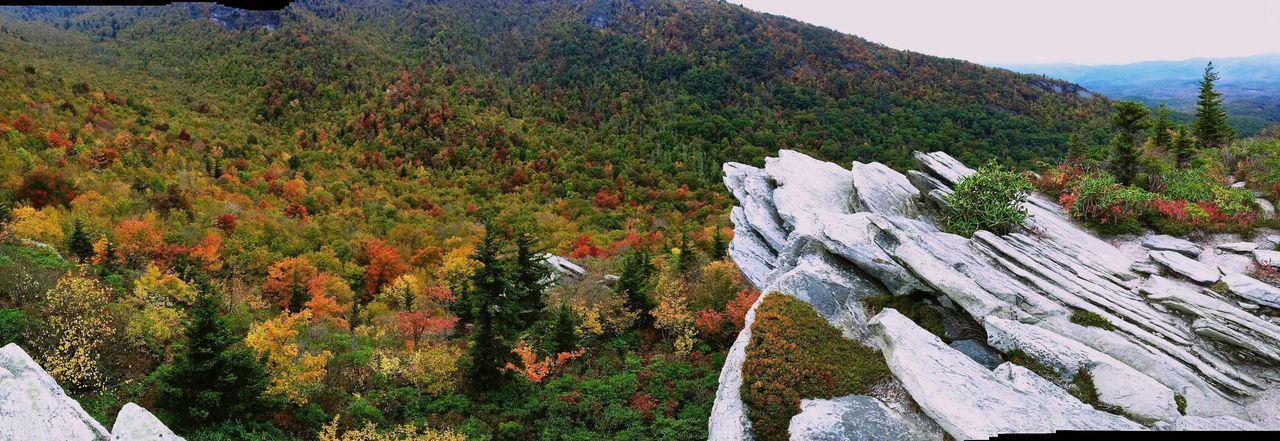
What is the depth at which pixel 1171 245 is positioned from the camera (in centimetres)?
1827

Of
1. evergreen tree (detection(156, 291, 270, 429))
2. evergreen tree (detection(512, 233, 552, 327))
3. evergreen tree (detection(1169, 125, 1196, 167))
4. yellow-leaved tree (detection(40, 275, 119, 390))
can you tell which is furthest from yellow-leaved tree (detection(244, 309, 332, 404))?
evergreen tree (detection(1169, 125, 1196, 167))

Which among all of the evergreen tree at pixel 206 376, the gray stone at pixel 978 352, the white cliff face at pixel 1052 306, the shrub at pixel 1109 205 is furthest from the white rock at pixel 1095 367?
the evergreen tree at pixel 206 376

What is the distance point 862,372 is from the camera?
1587 centimetres

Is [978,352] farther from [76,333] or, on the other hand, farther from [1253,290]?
[76,333]

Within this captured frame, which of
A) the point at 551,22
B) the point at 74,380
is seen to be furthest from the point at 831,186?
the point at 551,22

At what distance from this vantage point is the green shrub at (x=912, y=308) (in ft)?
55.8

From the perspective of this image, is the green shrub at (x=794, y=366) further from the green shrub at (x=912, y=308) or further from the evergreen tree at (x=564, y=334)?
the evergreen tree at (x=564, y=334)

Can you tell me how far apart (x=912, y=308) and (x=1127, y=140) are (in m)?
14.7

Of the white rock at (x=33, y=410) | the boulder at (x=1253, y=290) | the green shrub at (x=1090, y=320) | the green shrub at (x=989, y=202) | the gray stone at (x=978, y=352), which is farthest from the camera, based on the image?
the green shrub at (x=989, y=202)

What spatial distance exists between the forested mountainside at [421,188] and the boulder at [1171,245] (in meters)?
13.9

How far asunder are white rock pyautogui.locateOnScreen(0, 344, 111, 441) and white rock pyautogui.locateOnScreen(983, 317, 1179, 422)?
19745mm

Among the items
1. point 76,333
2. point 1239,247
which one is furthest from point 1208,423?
point 76,333

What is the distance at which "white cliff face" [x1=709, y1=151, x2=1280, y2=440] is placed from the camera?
13.2m

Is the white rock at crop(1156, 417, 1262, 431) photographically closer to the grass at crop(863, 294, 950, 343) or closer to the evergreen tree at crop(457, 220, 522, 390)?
the grass at crop(863, 294, 950, 343)
